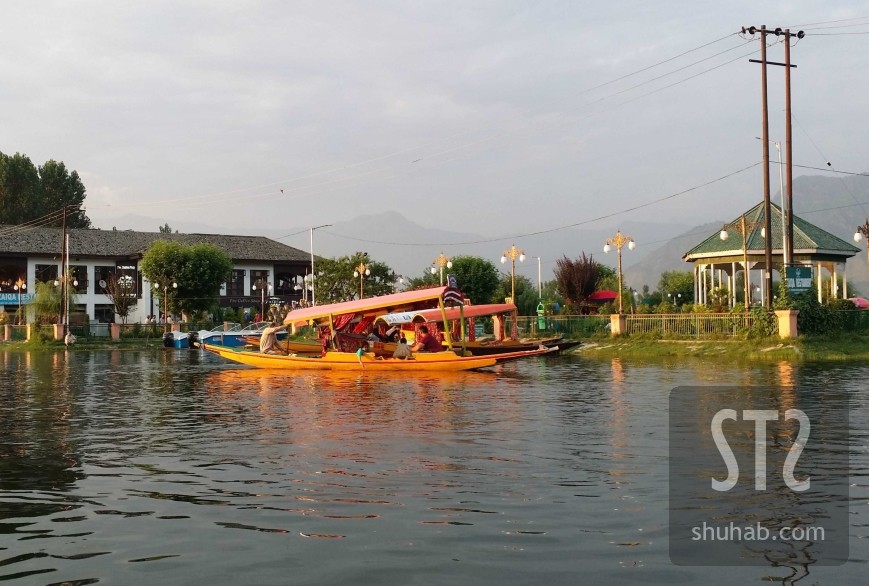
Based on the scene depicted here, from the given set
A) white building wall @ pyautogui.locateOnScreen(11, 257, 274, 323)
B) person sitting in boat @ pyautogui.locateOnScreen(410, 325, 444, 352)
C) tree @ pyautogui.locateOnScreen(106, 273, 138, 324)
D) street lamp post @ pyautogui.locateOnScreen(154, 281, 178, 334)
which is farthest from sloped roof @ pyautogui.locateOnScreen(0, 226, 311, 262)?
person sitting in boat @ pyautogui.locateOnScreen(410, 325, 444, 352)

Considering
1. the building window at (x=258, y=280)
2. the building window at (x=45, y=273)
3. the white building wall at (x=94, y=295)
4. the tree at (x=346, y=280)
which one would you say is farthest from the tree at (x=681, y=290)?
the building window at (x=45, y=273)

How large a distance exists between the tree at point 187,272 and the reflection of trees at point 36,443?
4089cm

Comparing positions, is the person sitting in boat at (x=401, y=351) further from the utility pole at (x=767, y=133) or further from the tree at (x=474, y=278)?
the tree at (x=474, y=278)

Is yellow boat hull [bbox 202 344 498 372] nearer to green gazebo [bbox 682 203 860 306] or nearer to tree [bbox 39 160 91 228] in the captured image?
green gazebo [bbox 682 203 860 306]

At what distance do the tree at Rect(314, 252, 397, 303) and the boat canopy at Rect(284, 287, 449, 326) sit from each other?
36.2 m

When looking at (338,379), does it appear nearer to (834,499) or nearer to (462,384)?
(462,384)

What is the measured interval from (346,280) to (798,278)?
40.3m

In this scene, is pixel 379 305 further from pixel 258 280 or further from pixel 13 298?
pixel 13 298

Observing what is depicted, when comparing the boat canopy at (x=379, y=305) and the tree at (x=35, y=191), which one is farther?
the tree at (x=35, y=191)

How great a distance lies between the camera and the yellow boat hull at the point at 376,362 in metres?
28.9

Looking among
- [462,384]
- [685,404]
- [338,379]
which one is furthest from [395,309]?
[685,404]

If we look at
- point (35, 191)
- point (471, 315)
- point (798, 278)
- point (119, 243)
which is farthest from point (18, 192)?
point (798, 278)

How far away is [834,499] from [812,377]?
17.1m

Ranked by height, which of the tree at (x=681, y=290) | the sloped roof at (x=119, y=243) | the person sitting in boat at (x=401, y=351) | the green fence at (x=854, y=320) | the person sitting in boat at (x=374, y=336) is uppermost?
the sloped roof at (x=119, y=243)
